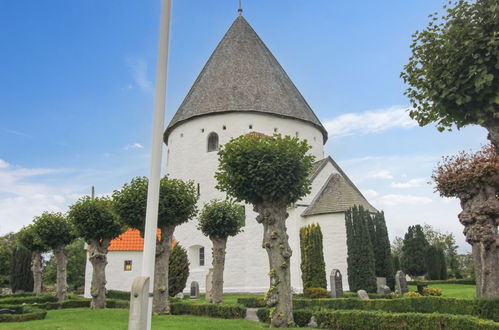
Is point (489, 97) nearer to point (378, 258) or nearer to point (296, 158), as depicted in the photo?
point (296, 158)

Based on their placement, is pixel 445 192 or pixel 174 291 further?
pixel 174 291

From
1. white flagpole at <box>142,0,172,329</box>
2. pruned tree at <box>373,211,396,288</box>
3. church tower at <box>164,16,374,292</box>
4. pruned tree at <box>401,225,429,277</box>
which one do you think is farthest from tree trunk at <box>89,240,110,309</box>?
pruned tree at <box>401,225,429,277</box>

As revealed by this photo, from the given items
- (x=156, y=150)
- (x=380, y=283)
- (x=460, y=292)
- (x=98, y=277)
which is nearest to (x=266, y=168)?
(x=156, y=150)

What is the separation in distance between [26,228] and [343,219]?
61.3 ft

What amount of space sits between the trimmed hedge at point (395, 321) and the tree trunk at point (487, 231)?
335cm

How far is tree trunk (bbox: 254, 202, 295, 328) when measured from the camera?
37.6 feet

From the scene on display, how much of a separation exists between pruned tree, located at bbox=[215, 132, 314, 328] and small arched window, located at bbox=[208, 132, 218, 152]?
16.1m

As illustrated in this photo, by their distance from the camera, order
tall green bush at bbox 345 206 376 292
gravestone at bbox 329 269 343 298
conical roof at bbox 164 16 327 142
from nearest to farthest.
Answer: gravestone at bbox 329 269 343 298 < tall green bush at bbox 345 206 376 292 < conical roof at bbox 164 16 327 142

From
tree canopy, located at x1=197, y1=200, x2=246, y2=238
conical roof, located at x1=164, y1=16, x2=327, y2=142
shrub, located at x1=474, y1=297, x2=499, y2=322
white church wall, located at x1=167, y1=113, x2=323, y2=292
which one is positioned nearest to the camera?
shrub, located at x1=474, y1=297, x2=499, y2=322

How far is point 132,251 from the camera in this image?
1170 inches

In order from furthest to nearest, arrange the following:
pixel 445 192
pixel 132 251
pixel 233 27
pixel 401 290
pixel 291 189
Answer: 1. pixel 233 27
2. pixel 132 251
3. pixel 401 290
4. pixel 445 192
5. pixel 291 189

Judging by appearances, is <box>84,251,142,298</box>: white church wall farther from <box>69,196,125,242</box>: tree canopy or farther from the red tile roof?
<box>69,196,125,242</box>: tree canopy

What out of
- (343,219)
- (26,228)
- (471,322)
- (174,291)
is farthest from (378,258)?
(26,228)

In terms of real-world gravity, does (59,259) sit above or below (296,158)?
below
